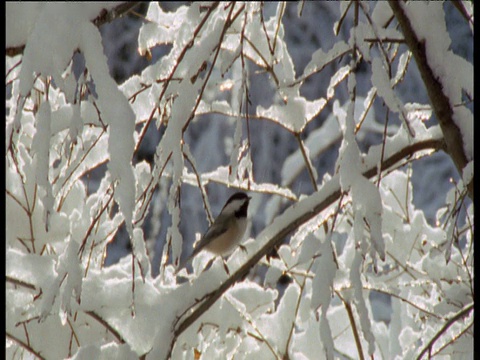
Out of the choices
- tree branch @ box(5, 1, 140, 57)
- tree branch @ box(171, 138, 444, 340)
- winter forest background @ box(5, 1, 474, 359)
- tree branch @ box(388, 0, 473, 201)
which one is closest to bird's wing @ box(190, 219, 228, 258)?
winter forest background @ box(5, 1, 474, 359)

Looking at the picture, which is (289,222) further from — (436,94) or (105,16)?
(105,16)

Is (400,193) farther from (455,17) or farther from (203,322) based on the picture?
(455,17)

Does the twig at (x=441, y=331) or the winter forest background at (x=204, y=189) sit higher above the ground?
the winter forest background at (x=204, y=189)

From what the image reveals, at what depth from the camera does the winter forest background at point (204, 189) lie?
3.65 ft

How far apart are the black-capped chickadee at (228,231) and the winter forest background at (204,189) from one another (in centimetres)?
32

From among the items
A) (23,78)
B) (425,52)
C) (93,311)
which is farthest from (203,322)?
(23,78)

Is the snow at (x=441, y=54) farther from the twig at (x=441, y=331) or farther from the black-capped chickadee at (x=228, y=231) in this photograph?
the black-capped chickadee at (x=228, y=231)

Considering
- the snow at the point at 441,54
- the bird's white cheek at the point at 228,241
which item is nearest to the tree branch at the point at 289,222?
the snow at the point at 441,54

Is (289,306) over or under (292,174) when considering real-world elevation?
under

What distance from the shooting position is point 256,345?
82.8 inches

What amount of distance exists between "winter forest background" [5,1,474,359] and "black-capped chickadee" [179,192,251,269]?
0.32 meters

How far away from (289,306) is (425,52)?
100 cm

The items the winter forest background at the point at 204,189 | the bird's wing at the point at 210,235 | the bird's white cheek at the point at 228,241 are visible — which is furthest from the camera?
the bird's white cheek at the point at 228,241

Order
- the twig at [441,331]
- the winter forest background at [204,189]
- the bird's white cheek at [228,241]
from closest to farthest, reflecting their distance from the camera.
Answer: the winter forest background at [204,189] → the twig at [441,331] → the bird's white cheek at [228,241]
